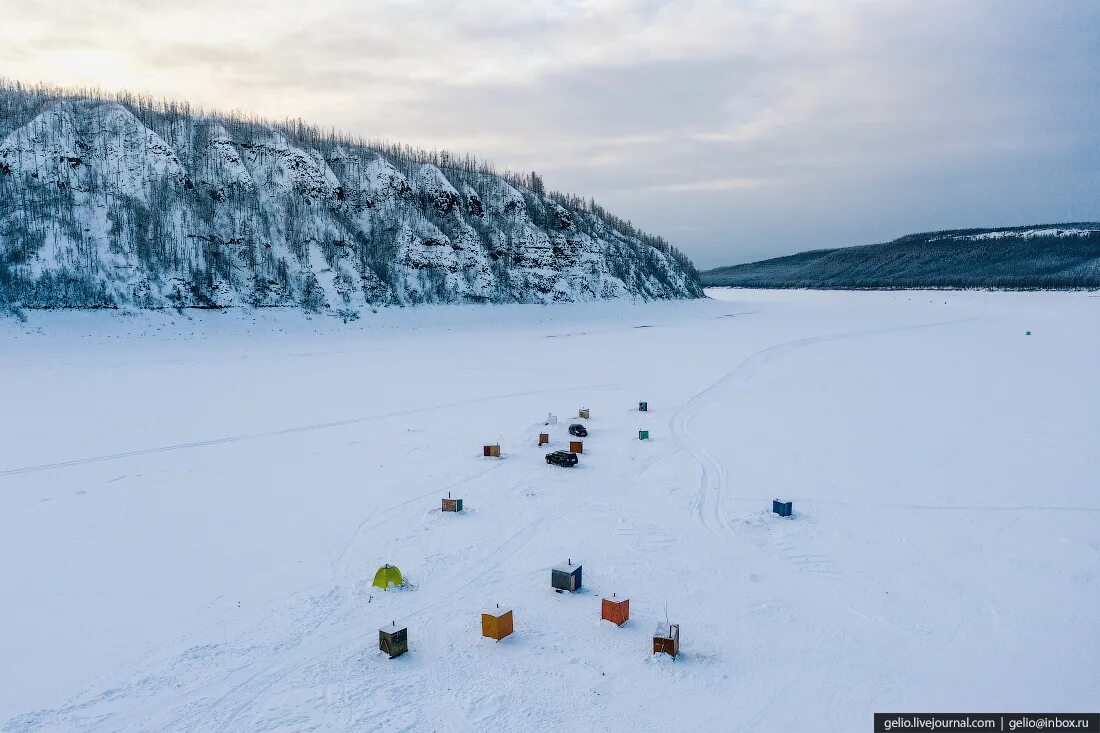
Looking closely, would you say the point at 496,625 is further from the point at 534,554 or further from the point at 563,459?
the point at 563,459

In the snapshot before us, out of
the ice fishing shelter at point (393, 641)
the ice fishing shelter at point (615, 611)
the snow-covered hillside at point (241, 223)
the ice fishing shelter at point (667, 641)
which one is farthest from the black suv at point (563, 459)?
the snow-covered hillside at point (241, 223)

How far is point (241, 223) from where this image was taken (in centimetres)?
4916

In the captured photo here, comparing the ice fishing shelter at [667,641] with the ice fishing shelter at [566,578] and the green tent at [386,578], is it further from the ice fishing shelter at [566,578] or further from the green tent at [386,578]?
the green tent at [386,578]

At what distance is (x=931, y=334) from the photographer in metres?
48.2

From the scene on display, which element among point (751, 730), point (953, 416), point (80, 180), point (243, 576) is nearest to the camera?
point (751, 730)

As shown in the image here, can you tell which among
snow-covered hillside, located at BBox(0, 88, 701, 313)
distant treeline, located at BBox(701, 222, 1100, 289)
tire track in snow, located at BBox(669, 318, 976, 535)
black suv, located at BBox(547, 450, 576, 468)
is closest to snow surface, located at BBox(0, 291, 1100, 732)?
tire track in snow, located at BBox(669, 318, 976, 535)

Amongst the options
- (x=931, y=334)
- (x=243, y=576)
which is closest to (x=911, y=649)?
(x=243, y=576)

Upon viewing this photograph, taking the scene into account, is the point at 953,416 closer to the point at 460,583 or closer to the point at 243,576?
the point at 460,583

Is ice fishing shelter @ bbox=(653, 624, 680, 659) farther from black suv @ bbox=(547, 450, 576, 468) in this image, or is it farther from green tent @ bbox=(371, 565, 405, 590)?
black suv @ bbox=(547, 450, 576, 468)

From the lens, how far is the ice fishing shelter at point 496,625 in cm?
799

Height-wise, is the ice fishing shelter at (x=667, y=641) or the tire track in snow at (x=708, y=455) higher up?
the tire track in snow at (x=708, y=455)

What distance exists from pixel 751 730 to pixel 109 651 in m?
7.69

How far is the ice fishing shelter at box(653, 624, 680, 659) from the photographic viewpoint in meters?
7.71

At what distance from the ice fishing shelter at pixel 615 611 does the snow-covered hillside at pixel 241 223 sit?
40.4 m
